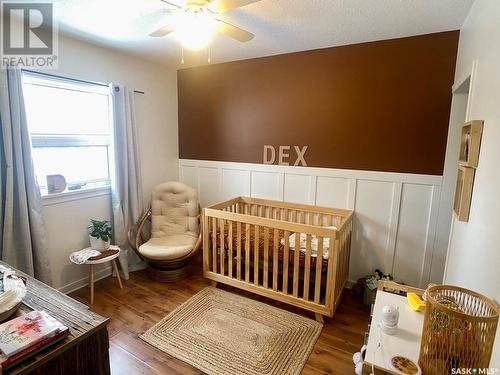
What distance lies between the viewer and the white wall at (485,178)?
109cm

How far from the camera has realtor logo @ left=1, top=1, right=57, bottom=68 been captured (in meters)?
1.95

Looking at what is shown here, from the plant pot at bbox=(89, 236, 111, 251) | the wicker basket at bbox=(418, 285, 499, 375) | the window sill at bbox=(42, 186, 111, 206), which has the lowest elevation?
the plant pot at bbox=(89, 236, 111, 251)

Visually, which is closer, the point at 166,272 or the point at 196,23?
the point at 196,23

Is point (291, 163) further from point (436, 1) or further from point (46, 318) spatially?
point (46, 318)

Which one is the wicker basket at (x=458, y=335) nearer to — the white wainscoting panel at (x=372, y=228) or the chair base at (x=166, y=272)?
the white wainscoting panel at (x=372, y=228)

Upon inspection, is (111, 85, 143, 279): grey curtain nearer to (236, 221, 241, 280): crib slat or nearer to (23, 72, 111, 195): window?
(23, 72, 111, 195): window

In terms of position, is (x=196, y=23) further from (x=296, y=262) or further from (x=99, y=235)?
(x=99, y=235)

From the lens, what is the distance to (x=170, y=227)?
3.27m

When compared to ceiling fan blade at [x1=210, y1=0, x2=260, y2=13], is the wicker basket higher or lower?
lower

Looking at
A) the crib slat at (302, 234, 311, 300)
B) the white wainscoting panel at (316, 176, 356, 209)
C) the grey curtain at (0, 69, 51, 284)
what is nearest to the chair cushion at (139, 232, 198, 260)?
the grey curtain at (0, 69, 51, 284)

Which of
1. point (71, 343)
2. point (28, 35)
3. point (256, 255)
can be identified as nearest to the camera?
point (71, 343)

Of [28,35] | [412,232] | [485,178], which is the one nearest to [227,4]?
[485,178]

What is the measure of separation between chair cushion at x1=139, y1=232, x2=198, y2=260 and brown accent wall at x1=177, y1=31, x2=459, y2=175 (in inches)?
43.1

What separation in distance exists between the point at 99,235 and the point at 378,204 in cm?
272
